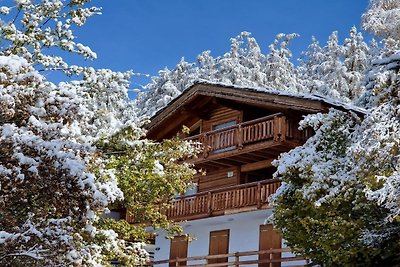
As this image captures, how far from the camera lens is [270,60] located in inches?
1770

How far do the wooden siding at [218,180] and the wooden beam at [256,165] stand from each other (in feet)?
1.34

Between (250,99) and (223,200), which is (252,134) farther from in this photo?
(223,200)

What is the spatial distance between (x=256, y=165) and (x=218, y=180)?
2.44 metres

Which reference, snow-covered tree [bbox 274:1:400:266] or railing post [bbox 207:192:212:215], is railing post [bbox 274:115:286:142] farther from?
snow-covered tree [bbox 274:1:400:266]

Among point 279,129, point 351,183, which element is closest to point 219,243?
point 279,129

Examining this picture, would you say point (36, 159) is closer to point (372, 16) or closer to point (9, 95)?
point (9, 95)

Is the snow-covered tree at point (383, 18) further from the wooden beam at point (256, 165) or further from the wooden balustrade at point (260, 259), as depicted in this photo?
the wooden beam at point (256, 165)

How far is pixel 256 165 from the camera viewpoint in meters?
26.2

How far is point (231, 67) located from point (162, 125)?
15.0 m

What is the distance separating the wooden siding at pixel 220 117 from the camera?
2750 cm

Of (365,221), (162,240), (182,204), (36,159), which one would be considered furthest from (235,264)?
(36,159)

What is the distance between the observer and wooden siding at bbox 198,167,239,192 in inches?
1067

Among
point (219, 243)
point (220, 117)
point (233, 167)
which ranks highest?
point (220, 117)

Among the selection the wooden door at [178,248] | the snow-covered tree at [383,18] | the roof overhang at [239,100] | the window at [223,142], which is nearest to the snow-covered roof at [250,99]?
the roof overhang at [239,100]
